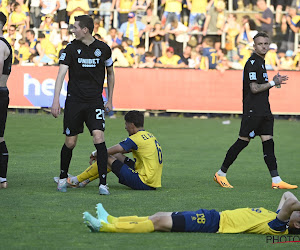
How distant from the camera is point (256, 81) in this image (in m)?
10.5

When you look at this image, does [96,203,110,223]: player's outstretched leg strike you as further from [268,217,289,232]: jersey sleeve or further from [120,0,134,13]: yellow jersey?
[120,0,134,13]: yellow jersey

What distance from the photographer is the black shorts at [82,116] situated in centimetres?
941

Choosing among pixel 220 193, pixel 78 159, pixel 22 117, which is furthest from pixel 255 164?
pixel 22 117

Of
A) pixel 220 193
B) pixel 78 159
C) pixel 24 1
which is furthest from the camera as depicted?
pixel 24 1

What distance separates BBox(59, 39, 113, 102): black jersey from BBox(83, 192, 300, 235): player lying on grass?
281cm

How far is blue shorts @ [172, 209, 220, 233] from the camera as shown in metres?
6.94

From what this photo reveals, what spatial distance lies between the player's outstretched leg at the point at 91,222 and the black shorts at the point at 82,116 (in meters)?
2.68

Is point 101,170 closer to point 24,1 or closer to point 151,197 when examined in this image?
point 151,197

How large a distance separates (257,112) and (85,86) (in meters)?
2.55

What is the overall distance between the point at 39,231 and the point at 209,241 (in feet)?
5.08

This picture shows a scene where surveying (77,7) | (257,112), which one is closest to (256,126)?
(257,112)

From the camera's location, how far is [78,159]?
13.5m

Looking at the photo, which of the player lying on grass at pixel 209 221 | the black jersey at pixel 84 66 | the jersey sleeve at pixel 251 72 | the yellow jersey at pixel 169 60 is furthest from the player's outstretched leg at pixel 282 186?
the yellow jersey at pixel 169 60

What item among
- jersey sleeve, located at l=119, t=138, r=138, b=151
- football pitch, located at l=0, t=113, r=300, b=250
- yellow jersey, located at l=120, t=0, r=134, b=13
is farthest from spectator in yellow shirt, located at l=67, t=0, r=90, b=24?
jersey sleeve, located at l=119, t=138, r=138, b=151
